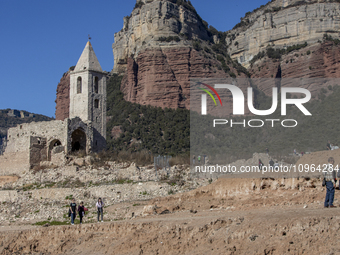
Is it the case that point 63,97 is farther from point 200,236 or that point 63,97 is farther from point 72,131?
point 200,236

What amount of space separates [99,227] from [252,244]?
600 cm

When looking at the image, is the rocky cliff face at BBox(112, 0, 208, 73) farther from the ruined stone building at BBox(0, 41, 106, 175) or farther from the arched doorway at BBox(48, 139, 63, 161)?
the arched doorway at BBox(48, 139, 63, 161)

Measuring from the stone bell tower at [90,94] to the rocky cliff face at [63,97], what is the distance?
41221mm

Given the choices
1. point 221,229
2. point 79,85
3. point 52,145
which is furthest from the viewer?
point 79,85

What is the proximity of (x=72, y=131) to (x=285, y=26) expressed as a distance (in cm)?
5380

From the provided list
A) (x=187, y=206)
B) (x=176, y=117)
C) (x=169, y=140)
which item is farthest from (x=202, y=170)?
(x=176, y=117)

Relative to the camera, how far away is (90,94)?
3684 cm

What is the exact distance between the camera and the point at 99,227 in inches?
620

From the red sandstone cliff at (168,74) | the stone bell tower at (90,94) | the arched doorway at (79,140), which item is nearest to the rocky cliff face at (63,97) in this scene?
the red sandstone cliff at (168,74)

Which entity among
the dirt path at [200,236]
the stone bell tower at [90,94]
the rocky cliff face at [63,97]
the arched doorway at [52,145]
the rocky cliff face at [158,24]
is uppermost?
the rocky cliff face at [158,24]

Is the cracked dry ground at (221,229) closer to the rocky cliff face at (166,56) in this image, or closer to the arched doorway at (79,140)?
the arched doorway at (79,140)

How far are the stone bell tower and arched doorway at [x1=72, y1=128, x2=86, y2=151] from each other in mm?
877

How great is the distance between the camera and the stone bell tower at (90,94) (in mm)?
36625

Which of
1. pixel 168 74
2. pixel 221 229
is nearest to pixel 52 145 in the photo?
pixel 221 229
